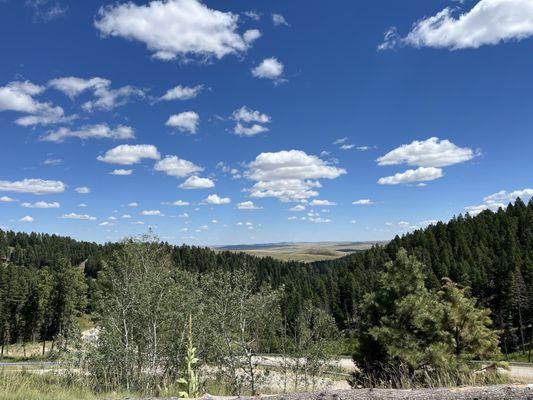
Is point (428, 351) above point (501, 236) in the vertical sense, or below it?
below

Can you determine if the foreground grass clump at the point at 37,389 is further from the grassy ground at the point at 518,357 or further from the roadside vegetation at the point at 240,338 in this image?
the grassy ground at the point at 518,357

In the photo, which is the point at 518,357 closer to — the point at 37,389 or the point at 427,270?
the point at 427,270

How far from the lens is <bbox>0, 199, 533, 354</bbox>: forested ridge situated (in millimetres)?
81188

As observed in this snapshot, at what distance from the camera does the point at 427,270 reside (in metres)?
105

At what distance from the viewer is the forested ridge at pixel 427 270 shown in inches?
3196

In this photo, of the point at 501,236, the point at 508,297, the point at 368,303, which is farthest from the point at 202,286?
the point at 501,236

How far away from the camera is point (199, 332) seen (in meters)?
20.4

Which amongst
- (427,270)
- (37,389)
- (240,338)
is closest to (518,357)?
(427,270)

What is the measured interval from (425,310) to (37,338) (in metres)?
98.3

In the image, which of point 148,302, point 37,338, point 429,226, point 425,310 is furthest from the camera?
point 429,226

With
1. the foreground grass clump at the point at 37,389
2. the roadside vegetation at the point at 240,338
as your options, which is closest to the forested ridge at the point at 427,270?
the roadside vegetation at the point at 240,338

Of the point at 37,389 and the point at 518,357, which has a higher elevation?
the point at 37,389

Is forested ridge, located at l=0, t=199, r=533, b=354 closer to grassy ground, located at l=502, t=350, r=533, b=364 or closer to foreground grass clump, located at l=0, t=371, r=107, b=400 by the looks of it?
grassy ground, located at l=502, t=350, r=533, b=364

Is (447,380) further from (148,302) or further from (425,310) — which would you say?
(425,310)
